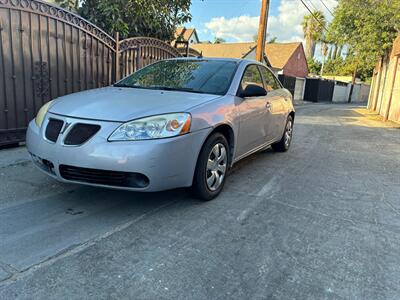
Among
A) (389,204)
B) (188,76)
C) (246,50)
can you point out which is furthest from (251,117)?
(246,50)

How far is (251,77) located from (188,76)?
3.31 feet

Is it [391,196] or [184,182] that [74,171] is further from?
[391,196]

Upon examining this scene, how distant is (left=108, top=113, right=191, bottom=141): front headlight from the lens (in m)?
3.22

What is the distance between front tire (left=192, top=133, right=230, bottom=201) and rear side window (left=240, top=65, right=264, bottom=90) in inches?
38.0

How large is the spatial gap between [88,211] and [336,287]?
2.40m

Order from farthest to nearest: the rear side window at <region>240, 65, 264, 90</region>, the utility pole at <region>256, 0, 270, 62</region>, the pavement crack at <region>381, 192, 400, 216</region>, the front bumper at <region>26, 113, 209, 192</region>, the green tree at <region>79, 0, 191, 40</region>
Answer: the utility pole at <region>256, 0, 270, 62</region> < the green tree at <region>79, 0, 191, 40</region> < the rear side window at <region>240, 65, 264, 90</region> < the pavement crack at <region>381, 192, 400, 216</region> < the front bumper at <region>26, 113, 209, 192</region>

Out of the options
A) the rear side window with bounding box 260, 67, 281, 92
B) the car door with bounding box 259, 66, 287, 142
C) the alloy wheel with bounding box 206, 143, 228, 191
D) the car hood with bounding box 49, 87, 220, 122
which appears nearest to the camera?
the car hood with bounding box 49, 87, 220, 122

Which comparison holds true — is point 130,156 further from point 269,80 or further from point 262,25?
point 262,25

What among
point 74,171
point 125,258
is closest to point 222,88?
point 74,171

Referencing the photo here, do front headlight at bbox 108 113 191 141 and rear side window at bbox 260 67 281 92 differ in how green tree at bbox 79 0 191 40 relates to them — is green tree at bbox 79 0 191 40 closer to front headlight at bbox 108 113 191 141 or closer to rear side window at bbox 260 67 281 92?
rear side window at bbox 260 67 281 92

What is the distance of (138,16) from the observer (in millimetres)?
8875

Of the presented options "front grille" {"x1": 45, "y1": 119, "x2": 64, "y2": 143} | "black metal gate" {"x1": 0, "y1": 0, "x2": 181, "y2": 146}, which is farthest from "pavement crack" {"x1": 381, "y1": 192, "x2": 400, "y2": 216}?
"black metal gate" {"x1": 0, "y1": 0, "x2": 181, "y2": 146}

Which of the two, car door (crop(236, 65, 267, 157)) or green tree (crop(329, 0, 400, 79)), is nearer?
car door (crop(236, 65, 267, 157))

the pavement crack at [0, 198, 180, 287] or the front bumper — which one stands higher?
the front bumper
